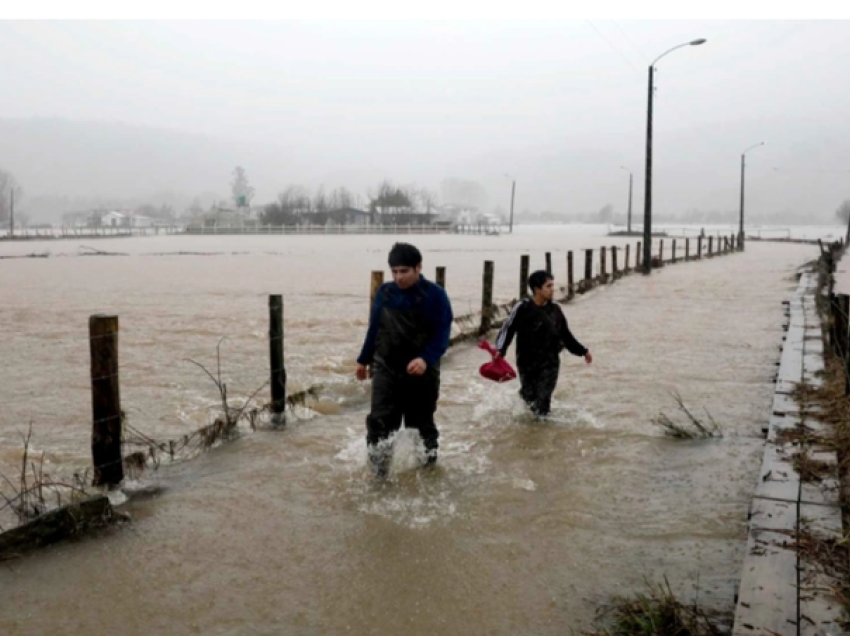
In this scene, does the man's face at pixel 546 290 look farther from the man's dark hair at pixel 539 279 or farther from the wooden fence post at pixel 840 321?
the wooden fence post at pixel 840 321

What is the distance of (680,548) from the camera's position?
16.7 ft

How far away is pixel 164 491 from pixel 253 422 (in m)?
1.88

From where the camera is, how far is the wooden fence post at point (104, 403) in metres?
6.11

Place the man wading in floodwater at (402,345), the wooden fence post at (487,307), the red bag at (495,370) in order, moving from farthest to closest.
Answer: the wooden fence post at (487,307) → the red bag at (495,370) → the man wading in floodwater at (402,345)

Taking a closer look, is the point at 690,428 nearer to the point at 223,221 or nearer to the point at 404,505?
the point at 404,505

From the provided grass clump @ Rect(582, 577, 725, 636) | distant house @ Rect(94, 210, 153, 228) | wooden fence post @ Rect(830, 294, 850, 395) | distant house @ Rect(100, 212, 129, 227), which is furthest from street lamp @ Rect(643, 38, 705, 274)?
distant house @ Rect(100, 212, 129, 227)

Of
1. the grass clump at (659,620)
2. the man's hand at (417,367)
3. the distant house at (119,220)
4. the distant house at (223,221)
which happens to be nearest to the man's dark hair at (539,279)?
the man's hand at (417,367)

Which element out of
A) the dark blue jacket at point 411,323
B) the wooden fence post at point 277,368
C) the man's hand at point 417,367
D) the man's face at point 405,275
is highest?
the man's face at point 405,275

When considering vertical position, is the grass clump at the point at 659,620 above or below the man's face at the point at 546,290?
below

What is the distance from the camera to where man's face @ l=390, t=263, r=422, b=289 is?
19.3 ft

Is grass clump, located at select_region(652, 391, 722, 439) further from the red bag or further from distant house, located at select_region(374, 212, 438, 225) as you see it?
distant house, located at select_region(374, 212, 438, 225)

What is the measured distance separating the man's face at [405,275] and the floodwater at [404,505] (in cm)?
123

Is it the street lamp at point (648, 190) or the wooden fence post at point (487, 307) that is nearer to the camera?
the wooden fence post at point (487, 307)

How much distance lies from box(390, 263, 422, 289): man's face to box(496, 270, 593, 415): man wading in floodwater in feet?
6.10
